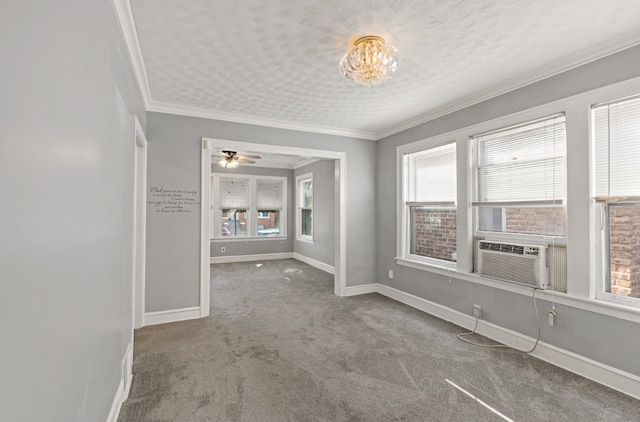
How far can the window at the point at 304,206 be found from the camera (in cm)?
760

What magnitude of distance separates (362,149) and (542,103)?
254 cm

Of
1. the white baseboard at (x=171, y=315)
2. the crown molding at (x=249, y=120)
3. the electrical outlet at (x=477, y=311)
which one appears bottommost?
the white baseboard at (x=171, y=315)

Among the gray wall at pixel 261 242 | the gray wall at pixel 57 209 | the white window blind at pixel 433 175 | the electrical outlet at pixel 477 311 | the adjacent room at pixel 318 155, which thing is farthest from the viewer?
the gray wall at pixel 261 242

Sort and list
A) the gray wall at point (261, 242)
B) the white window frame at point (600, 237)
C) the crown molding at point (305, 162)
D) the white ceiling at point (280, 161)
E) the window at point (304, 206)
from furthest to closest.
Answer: the window at point (304, 206) < the gray wall at point (261, 242) < the crown molding at point (305, 162) < the white ceiling at point (280, 161) < the white window frame at point (600, 237)

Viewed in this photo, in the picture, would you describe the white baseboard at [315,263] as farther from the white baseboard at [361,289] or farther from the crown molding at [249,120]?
the crown molding at [249,120]

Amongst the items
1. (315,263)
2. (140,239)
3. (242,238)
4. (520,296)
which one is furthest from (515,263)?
(242,238)

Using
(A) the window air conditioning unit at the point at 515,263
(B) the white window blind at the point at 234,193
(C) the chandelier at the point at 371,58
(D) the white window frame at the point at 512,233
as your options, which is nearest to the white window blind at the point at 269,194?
(B) the white window blind at the point at 234,193

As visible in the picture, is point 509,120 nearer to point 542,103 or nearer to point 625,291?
point 542,103

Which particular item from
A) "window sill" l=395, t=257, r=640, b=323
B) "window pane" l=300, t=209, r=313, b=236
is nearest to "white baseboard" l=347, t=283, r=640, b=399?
"window sill" l=395, t=257, r=640, b=323

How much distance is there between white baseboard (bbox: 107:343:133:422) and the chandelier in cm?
279

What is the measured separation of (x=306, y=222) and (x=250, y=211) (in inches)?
59.5

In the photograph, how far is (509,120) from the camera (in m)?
3.01

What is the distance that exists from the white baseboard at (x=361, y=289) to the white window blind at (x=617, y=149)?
3.17 meters

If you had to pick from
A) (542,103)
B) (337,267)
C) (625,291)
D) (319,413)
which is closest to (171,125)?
(337,267)
